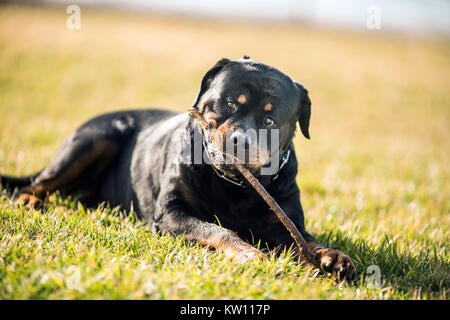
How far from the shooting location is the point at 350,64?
15.2 meters

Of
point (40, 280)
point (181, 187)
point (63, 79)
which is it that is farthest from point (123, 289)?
point (63, 79)

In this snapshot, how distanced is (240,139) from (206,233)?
0.62 meters

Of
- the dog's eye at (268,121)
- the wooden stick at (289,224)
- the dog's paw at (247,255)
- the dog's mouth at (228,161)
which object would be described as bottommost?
the dog's paw at (247,255)

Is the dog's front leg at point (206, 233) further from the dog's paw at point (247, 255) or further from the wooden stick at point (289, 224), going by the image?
the wooden stick at point (289, 224)

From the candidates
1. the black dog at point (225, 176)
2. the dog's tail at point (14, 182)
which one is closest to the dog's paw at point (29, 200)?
the black dog at point (225, 176)

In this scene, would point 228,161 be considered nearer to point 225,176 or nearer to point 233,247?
point 225,176

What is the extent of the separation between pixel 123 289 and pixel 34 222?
102 cm

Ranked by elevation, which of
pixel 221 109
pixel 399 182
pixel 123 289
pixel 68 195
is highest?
pixel 221 109

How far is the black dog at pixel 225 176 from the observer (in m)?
2.49

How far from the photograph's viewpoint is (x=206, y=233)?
252 centimetres

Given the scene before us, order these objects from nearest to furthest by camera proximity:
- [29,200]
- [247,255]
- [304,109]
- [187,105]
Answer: [247,255], [304,109], [29,200], [187,105]

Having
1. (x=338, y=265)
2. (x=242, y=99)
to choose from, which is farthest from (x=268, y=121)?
(x=338, y=265)

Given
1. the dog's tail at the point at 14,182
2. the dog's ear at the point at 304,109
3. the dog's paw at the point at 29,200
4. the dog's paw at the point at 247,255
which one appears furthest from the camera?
the dog's tail at the point at 14,182
